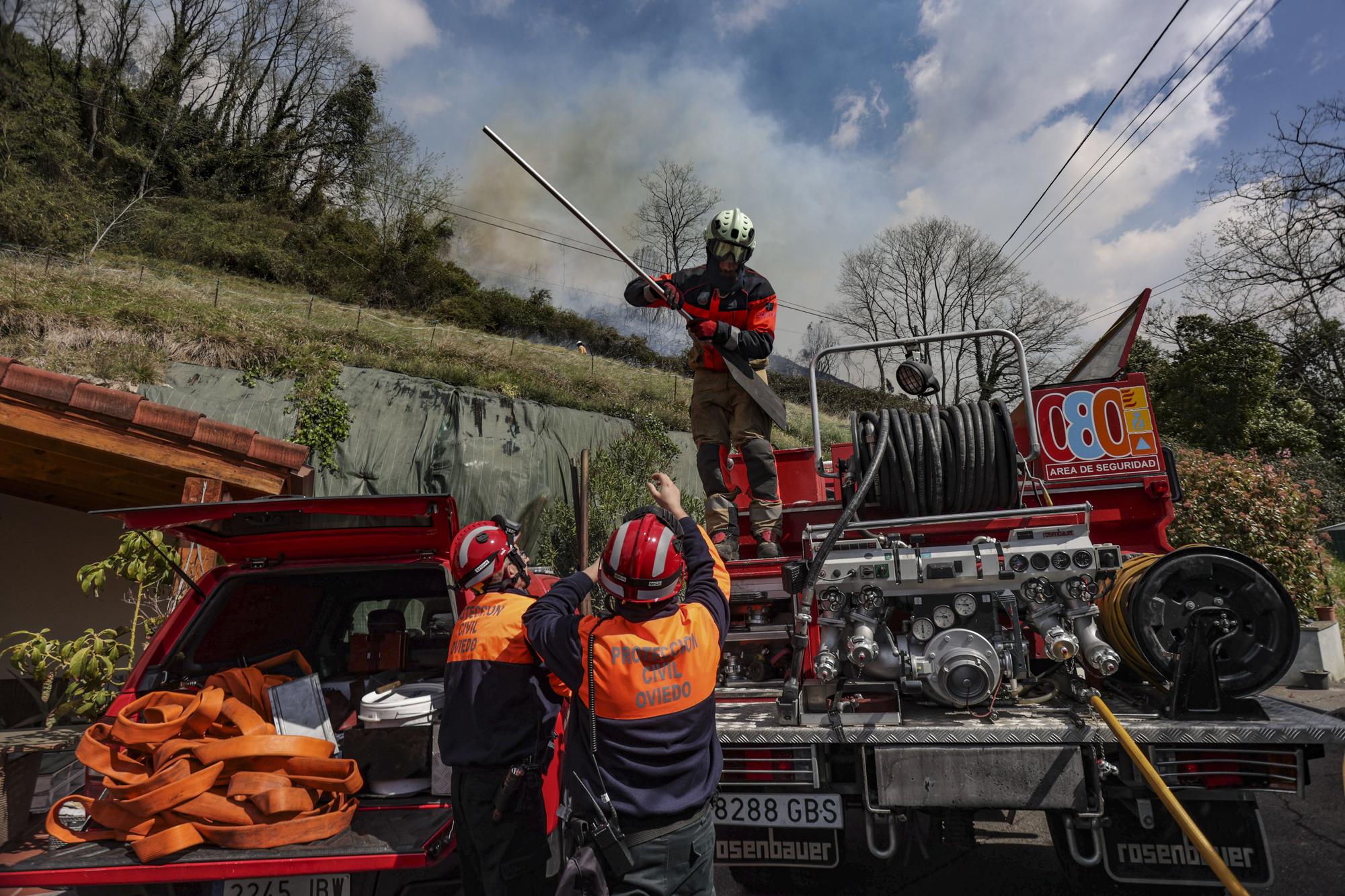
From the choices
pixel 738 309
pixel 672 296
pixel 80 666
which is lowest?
pixel 80 666

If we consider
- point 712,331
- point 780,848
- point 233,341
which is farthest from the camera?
point 233,341

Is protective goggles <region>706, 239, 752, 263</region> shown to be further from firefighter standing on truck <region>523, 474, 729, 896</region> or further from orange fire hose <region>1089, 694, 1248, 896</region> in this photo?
orange fire hose <region>1089, 694, 1248, 896</region>

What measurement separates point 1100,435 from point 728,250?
262 cm

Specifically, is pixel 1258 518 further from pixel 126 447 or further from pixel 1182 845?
pixel 126 447

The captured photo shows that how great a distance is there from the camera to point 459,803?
289cm

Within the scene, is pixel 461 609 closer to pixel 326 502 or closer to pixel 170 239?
pixel 326 502

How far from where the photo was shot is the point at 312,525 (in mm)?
3381

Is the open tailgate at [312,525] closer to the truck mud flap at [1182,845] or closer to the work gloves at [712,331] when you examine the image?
the work gloves at [712,331]

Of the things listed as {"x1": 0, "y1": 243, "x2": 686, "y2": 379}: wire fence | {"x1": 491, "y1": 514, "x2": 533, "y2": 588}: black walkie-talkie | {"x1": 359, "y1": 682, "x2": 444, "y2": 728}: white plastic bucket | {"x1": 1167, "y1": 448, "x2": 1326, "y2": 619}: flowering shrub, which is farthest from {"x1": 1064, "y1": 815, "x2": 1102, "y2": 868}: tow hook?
{"x1": 0, "y1": 243, "x2": 686, "y2": 379}: wire fence

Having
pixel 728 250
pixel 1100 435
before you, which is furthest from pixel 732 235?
pixel 1100 435

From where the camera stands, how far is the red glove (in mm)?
5188

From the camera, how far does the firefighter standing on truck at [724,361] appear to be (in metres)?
5.16

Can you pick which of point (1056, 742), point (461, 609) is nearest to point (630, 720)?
point (461, 609)

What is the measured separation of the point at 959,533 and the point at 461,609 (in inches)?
102
